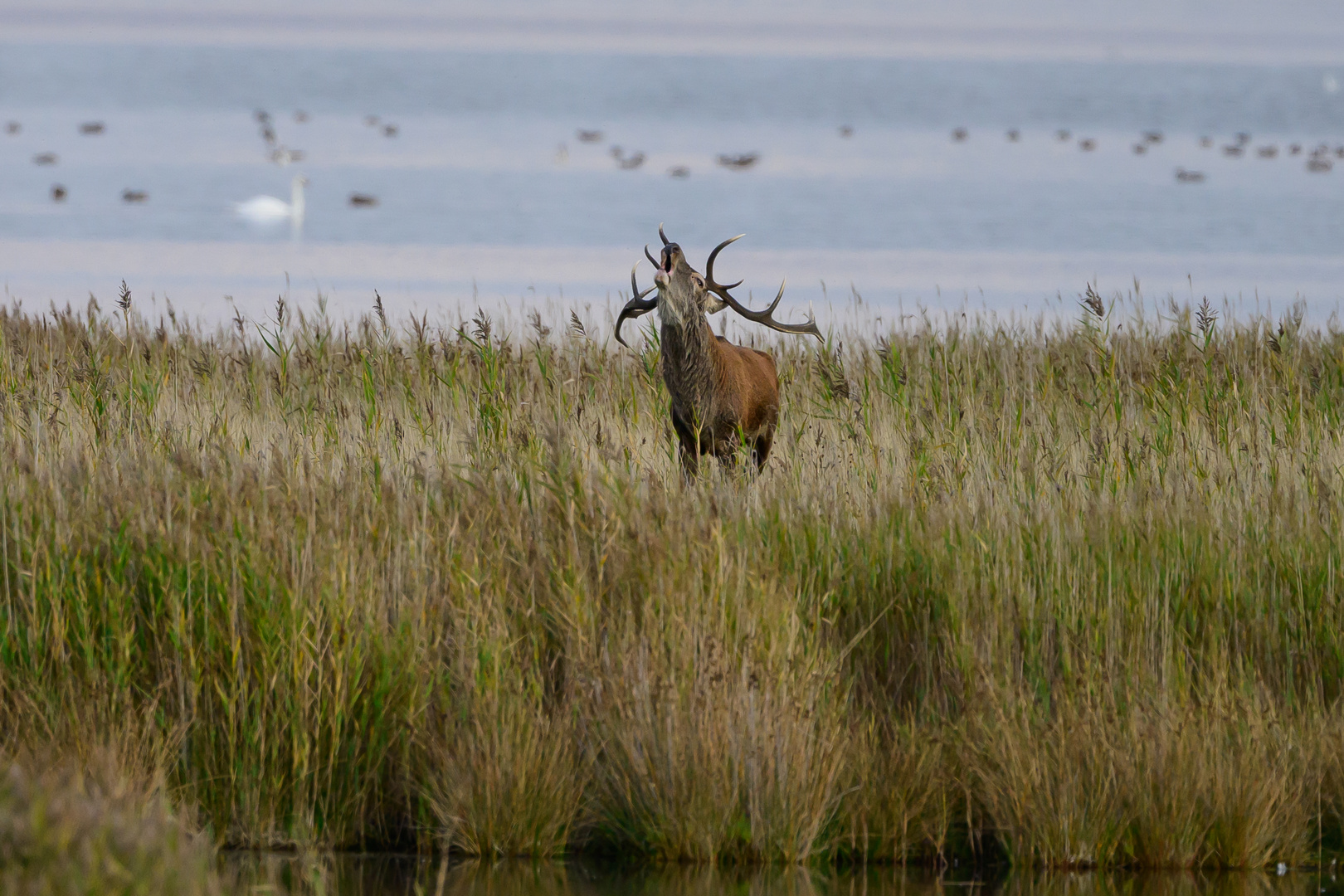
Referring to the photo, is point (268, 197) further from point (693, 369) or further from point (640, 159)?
point (693, 369)

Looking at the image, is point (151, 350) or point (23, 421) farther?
point (151, 350)

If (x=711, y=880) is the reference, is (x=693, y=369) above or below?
above

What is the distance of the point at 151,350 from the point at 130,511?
631cm

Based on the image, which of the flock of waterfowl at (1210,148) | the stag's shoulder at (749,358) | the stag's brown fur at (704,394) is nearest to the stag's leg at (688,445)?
the stag's brown fur at (704,394)

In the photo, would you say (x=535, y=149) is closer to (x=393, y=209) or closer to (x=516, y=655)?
(x=393, y=209)

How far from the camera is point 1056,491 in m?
7.77

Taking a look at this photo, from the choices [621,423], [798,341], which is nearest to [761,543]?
[621,423]

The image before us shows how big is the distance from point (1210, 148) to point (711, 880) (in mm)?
50543

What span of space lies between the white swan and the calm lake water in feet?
1.69

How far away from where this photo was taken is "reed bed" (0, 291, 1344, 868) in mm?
5777

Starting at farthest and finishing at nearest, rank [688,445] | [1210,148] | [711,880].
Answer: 1. [1210,148]
2. [688,445]
3. [711,880]

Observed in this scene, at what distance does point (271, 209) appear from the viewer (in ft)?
109

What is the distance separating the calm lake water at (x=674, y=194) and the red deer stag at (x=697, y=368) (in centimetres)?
503

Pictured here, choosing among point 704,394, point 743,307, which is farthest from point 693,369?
point 743,307
